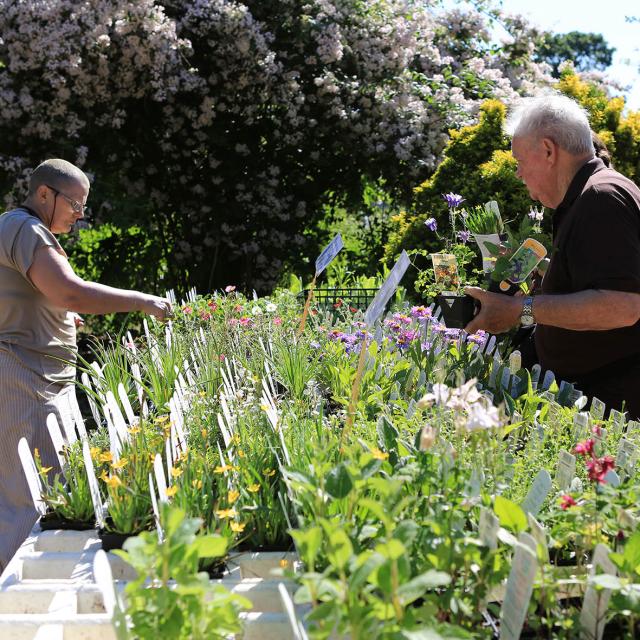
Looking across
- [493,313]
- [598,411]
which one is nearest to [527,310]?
[493,313]

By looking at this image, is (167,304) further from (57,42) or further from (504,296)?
(57,42)

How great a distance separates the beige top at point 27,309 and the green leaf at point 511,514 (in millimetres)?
2290

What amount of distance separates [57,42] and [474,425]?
6.61 meters

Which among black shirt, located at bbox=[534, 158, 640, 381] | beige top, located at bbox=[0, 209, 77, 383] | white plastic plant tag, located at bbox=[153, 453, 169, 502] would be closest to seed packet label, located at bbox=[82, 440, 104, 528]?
white plastic plant tag, located at bbox=[153, 453, 169, 502]

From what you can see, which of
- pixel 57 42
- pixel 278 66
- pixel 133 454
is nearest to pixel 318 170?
pixel 278 66

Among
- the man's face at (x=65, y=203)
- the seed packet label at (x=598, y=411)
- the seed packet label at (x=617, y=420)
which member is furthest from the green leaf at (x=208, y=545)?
the man's face at (x=65, y=203)

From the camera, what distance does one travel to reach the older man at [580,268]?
2469mm

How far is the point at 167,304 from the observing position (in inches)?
128

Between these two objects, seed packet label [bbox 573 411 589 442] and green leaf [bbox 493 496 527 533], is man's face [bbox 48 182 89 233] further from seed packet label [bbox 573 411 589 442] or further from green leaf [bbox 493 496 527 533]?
green leaf [bbox 493 496 527 533]

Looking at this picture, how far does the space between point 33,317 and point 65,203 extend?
1.54 ft

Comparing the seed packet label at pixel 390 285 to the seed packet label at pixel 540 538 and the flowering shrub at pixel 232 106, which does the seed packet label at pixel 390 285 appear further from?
the flowering shrub at pixel 232 106

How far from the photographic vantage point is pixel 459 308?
2893 millimetres

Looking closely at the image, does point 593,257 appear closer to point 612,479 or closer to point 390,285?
point 390,285

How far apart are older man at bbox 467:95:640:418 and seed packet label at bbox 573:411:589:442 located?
571 millimetres
